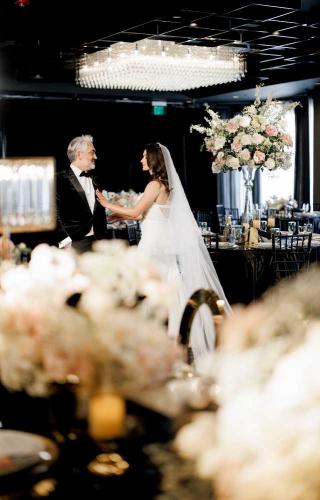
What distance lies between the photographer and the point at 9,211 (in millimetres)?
3691

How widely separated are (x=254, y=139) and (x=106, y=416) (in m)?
6.26

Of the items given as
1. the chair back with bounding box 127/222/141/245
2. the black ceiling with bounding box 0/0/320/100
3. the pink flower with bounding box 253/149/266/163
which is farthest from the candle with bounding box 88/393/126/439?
the chair back with bounding box 127/222/141/245

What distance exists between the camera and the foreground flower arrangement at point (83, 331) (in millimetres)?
1721

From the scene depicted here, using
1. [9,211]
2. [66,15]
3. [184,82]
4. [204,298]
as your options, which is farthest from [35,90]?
[204,298]

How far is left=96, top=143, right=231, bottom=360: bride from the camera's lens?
21.9 feet

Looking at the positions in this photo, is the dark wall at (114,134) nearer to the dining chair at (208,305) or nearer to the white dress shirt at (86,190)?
the white dress shirt at (86,190)

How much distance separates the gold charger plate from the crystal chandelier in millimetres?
8420

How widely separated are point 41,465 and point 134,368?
0.35 meters

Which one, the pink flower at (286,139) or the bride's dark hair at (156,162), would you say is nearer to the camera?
the bride's dark hair at (156,162)

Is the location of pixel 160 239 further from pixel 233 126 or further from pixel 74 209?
pixel 233 126

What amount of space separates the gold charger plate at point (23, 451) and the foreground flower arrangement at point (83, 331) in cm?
16

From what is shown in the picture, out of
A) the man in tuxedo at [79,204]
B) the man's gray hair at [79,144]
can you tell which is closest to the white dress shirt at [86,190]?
the man in tuxedo at [79,204]

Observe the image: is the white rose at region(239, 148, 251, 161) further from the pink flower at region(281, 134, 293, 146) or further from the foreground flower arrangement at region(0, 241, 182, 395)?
the foreground flower arrangement at region(0, 241, 182, 395)

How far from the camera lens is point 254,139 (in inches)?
308
